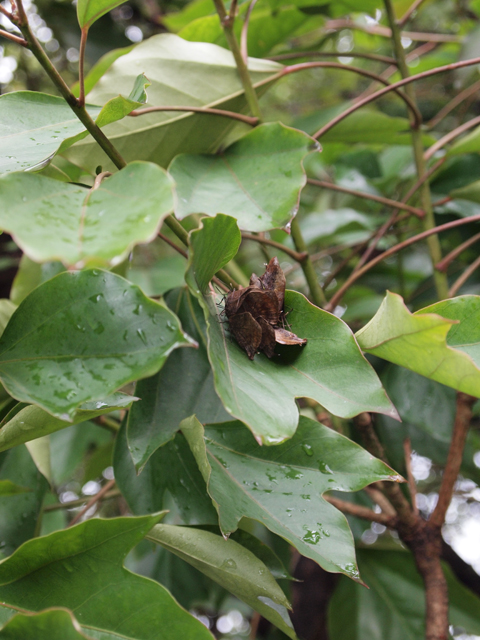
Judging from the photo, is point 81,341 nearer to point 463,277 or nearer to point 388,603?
point 463,277

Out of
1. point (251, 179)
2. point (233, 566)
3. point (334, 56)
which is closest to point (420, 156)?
point (334, 56)

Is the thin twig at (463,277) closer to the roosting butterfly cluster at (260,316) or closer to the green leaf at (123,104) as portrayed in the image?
the roosting butterfly cluster at (260,316)

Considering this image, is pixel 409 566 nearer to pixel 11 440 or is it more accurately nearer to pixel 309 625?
pixel 309 625

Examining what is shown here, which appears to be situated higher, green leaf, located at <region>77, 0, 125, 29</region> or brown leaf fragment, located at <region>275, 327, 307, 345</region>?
green leaf, located at <region>77, 0, 125, 29</region>

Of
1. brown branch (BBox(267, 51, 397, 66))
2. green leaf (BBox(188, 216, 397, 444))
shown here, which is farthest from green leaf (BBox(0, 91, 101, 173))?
brown branch (BBox(267, 51, 397, 66))

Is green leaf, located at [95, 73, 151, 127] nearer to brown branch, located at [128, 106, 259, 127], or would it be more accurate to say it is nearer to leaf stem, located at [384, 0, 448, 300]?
brown branch, located at [128, 106, 259, 127]

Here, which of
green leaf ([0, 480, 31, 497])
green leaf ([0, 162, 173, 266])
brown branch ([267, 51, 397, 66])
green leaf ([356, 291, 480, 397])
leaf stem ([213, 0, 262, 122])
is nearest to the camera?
green leaf ([0, 162, 173, 266])
